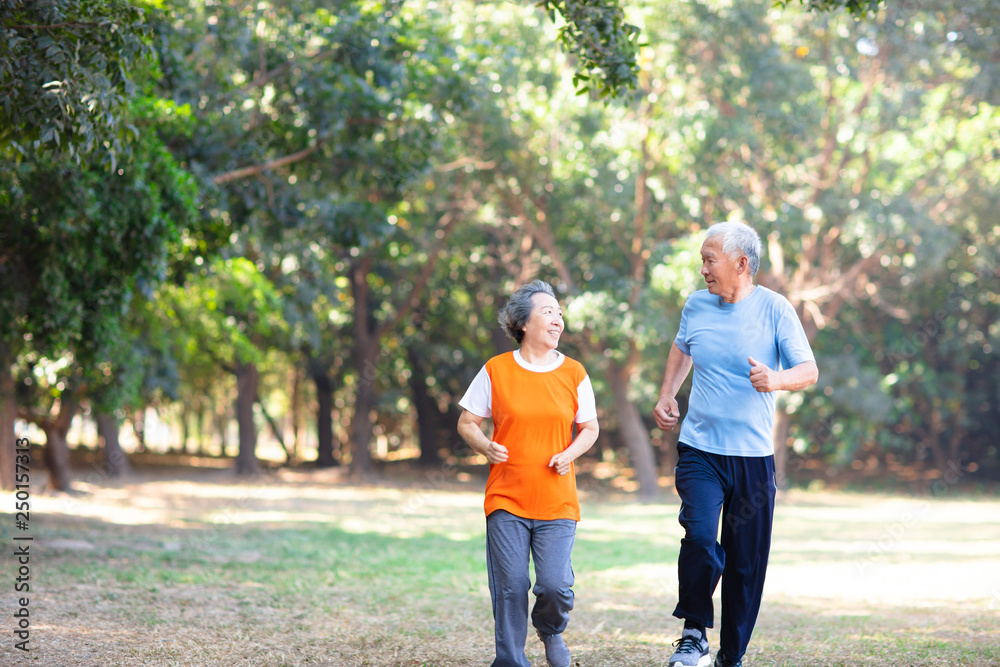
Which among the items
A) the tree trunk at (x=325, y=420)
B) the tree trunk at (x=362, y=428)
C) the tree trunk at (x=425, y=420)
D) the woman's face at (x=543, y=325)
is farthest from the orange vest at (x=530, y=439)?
the tree trunk at (x=325, y=420)

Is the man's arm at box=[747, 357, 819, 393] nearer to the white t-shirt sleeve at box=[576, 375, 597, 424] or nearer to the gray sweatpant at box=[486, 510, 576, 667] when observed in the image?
the white t-shirt sleeve at box=[576, 375, 597, 424]

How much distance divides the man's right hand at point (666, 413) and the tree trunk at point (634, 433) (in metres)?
14.5

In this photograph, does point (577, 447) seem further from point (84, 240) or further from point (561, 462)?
point (84, 240)

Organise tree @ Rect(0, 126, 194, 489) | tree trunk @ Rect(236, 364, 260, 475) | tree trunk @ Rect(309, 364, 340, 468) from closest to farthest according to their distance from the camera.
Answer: tree @ Rect(0, 126, 194, 489) < tree trunk @ Rect(236, 364, 260, 475) < tree trunk @ Rect(309, 364, 340, 468)

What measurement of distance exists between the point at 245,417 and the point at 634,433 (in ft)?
34.0

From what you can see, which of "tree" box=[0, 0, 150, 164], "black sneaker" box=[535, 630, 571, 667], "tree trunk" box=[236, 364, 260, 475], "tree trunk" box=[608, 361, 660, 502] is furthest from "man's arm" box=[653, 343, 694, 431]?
"tree trunk" box=[236, 364, 260, 475]

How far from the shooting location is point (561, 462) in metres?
4.11

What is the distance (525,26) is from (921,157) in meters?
8.38

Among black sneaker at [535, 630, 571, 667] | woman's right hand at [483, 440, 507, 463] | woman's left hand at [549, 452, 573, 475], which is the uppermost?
woman's right hand at [483, 440, 507, 463]

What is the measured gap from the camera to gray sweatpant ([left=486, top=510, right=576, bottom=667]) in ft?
13.6

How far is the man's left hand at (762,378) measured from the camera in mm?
3848

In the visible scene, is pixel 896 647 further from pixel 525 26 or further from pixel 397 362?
pixel 397 362

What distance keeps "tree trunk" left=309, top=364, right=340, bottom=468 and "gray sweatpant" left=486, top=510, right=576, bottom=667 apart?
2352cm

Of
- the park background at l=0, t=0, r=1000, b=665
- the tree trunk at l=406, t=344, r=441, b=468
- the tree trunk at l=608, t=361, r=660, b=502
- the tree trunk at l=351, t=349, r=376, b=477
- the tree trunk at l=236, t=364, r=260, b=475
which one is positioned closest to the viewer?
the park background at l=0, t=0, r=1000, b=665
